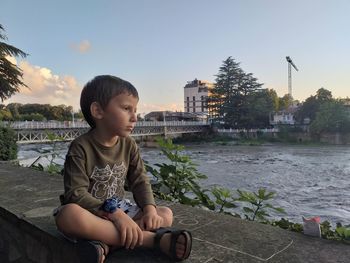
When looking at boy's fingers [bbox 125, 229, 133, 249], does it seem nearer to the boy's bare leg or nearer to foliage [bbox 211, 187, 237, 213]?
the boy's bare leg

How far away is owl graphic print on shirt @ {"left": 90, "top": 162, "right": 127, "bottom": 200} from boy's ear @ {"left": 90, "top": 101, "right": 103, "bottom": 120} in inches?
10.1

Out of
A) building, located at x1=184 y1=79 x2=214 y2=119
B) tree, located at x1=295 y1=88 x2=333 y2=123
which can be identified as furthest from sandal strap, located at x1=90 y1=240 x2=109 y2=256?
building, located at x1=184 y1=79 x2=214 y2=119

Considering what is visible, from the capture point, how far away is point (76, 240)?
1.58 meters

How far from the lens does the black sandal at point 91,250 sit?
1.43 meters

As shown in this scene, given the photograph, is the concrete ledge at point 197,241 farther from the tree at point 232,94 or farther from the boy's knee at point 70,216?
the tree at point 232,94

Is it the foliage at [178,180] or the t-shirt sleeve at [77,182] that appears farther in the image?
the foliage at [178,180]

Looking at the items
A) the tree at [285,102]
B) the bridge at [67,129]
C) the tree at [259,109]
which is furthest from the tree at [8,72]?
the tree at [285,102]

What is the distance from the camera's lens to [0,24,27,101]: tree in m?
11.4

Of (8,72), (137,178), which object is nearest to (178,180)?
(137,178)

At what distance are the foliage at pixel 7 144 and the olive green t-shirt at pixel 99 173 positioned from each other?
7389mm

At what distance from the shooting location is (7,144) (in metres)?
8.44

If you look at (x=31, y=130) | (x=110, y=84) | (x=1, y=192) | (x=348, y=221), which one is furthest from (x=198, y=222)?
(x=31, y=130)

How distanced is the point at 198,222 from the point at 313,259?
0.75 m

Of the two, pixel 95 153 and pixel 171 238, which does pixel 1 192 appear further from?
pixel 171 238
